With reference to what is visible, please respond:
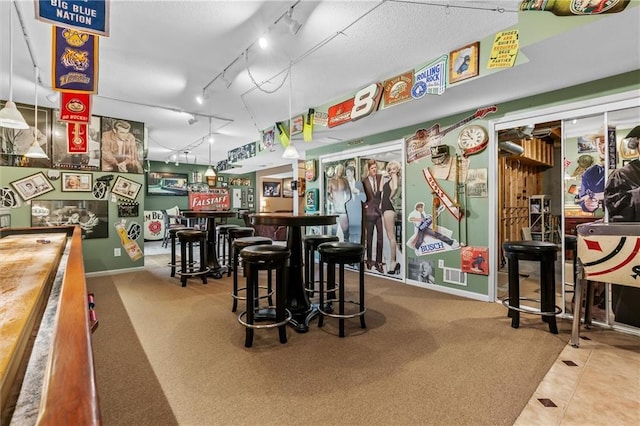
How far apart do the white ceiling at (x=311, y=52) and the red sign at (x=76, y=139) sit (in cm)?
43

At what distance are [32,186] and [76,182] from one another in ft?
1.75

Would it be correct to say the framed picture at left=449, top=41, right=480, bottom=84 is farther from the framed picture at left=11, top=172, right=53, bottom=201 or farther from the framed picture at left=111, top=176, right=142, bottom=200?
the framed picture at left=11, top=172, right=53, bottom=201

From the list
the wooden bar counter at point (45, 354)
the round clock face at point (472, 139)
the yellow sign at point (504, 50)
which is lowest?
the wooden bar counter at point (45, 354)

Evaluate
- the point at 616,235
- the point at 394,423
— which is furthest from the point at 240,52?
the point at 616,235

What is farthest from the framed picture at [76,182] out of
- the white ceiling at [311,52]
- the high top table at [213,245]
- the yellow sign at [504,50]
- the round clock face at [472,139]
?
the yellow sign at [504,50]

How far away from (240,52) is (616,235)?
3646 millimetres

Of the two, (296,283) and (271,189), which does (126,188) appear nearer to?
(296,283)

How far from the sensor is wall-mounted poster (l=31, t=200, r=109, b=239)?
4.76m

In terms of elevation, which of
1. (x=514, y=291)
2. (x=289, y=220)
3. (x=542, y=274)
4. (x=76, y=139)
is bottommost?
(x=514, y=291)

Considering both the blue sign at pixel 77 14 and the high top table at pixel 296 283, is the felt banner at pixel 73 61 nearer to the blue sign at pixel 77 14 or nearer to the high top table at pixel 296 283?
the blue sign at pixel 77 14

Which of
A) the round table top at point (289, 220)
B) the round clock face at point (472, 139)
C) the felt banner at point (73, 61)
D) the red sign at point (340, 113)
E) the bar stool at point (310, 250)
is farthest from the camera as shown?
the red sign at point (340, 113)

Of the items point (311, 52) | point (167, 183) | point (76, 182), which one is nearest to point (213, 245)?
point (76, 182)

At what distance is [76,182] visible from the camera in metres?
5.02

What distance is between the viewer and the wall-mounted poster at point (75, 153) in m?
4.86
